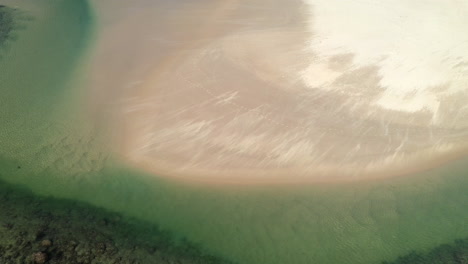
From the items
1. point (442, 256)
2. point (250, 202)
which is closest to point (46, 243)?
point (250, 202)

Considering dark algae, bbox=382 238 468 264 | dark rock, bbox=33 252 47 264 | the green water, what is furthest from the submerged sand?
dark rock, bbox=33 252 47 264

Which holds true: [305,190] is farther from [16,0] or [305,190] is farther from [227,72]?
[16,0]

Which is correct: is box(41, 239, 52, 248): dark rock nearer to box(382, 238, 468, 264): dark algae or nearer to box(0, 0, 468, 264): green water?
box(0, 0, 468, 264): green water

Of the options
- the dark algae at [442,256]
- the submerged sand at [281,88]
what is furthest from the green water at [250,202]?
the submerged sand at [281,88]

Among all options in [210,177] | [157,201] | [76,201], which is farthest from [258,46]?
[76,201]

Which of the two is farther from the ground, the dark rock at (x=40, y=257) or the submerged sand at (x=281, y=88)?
the submerged sand at (x=281, y=88)

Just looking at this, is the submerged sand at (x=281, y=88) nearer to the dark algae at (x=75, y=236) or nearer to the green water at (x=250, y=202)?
the green water at (x=250, y=202)
